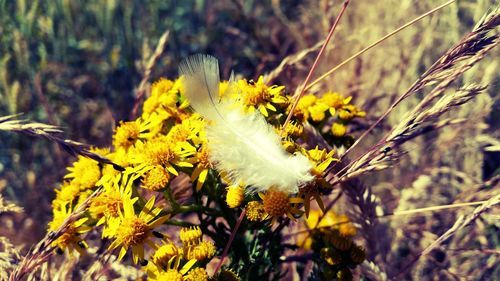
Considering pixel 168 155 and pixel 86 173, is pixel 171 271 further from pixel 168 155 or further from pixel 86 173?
pixel 86 173

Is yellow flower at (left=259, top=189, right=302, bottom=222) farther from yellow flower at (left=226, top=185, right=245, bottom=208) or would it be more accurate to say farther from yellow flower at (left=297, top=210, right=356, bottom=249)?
yellow flower at (left=297, top=210, right=356, bottom=249)

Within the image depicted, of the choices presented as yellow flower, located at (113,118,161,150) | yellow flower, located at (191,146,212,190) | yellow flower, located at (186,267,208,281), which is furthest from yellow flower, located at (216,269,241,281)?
yellow flower, located at (113,118,161,150)

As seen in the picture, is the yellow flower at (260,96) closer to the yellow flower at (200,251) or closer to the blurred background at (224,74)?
the yellow flower at (200,251)

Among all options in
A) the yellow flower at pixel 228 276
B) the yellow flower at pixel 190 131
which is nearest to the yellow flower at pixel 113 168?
the yellow flower at pixel 190 131

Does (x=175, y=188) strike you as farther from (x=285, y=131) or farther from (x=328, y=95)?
(x=328, y=95)

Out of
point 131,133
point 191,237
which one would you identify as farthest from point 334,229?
point 131,133

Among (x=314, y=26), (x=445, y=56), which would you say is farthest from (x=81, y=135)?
(x=445, y=56)

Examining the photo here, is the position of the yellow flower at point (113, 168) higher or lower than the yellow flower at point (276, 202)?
lower

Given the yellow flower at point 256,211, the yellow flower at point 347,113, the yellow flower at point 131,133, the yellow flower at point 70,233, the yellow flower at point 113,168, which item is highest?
the yellow flower at point 347,113
